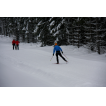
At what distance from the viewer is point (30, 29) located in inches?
1139

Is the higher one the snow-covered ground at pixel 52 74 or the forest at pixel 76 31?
the forest at pixel 76 31

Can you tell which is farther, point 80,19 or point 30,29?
point 30,29

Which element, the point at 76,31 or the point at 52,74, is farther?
the point at 76,31

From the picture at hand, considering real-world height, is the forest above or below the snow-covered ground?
above

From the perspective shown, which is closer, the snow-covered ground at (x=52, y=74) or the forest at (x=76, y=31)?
the snow-covered ground at (x=52, y=74)

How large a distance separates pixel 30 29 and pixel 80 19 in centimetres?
1915

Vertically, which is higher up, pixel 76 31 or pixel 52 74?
pixel 76 31

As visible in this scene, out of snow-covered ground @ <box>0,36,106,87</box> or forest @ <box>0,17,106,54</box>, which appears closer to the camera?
snow-covered ground @ <box>0,36,106,87</box>
